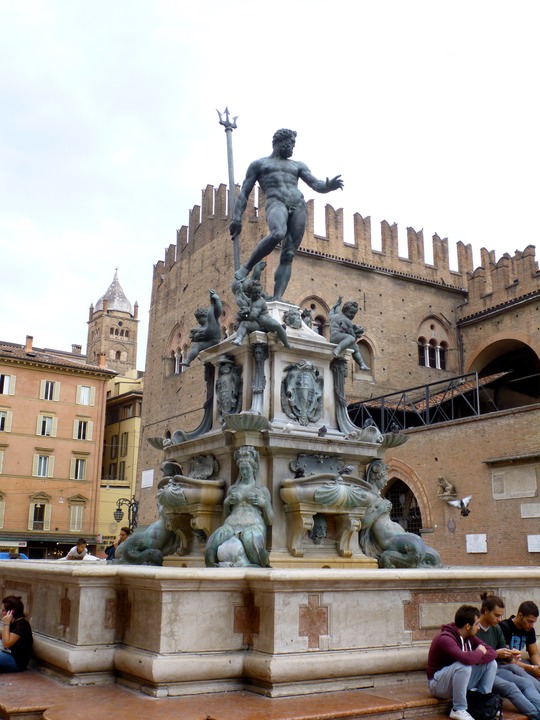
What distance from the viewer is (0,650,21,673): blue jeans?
5.03 meters

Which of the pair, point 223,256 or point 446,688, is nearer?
point 446,688

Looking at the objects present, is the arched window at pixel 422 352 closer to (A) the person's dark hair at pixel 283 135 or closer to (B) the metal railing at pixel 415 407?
(B) the metal railing at pixel 415 407

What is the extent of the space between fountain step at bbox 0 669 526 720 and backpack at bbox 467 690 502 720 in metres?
0.11

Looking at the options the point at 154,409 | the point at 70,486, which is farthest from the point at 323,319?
the point at 70,486

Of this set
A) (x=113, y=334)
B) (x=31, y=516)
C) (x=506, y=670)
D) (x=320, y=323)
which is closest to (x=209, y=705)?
(x=506, y=670)

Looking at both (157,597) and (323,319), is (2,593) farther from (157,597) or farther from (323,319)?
(323,319)

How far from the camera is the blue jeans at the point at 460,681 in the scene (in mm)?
4301

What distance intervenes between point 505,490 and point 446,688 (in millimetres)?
16366

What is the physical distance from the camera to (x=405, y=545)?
21.3ft

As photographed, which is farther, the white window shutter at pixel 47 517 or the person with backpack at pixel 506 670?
the white window shutter at pixel 47 517

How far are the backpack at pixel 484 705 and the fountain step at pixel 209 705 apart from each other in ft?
0.36

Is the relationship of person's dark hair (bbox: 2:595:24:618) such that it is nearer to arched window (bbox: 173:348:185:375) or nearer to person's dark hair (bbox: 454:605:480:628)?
person's dark hair (bbox: 454:605:480:628)

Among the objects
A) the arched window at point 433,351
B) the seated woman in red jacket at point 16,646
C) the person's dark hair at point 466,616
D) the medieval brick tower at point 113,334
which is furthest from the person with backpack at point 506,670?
the medieval brick tower at point 113,334

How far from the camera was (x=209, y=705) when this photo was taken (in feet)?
13.7
